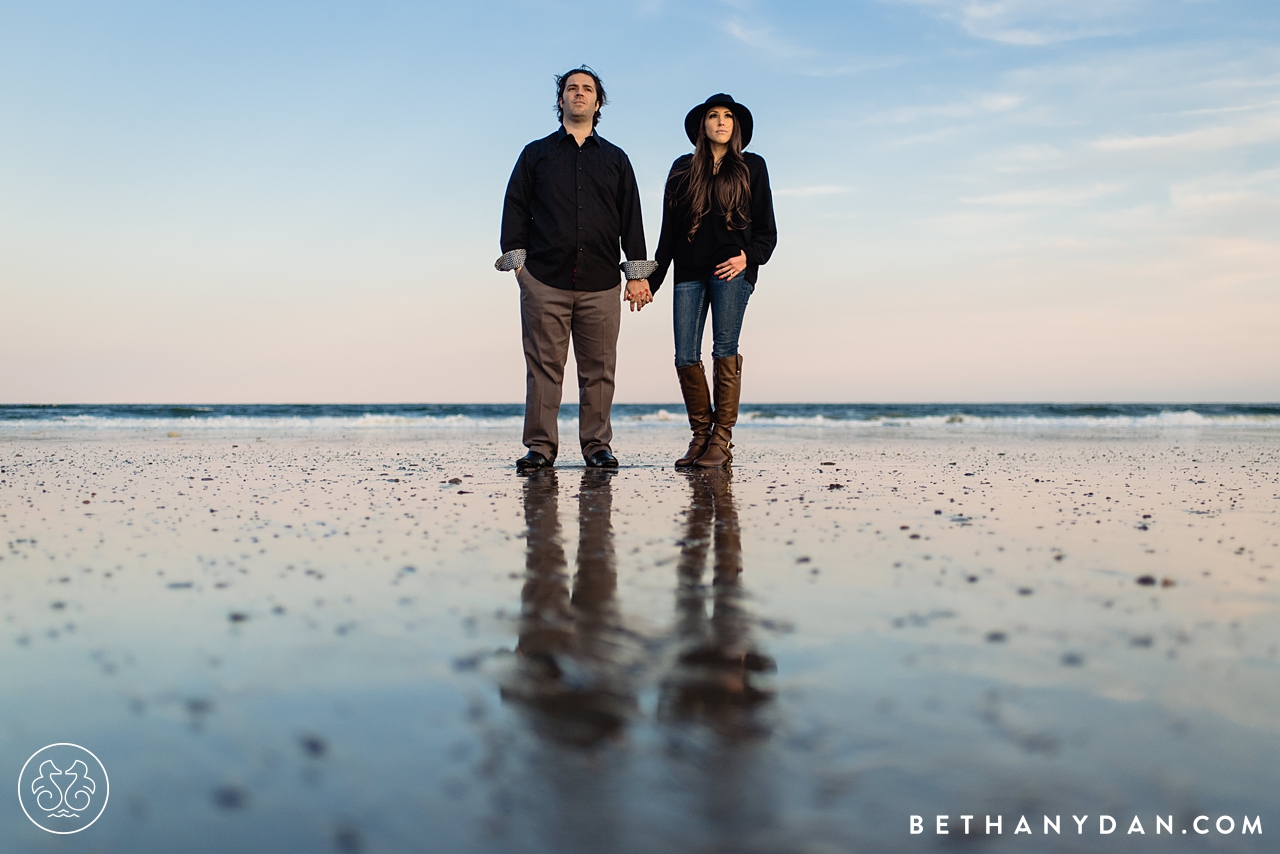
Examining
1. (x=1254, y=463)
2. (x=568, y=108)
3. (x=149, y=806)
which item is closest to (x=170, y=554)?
(x=149, y=806)

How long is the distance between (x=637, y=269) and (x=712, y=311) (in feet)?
1.65

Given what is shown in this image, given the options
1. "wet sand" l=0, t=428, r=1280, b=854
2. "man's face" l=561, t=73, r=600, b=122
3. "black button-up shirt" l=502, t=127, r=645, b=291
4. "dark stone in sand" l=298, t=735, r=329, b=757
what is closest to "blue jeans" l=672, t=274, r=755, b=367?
"black button-up shirt" l=502, t=127, r=645, b=291

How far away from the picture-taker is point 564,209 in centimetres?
475

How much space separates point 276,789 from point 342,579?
3.30ft

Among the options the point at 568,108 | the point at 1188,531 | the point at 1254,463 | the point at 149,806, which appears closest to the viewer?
the point at 149,806

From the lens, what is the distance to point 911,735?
35.2 inches

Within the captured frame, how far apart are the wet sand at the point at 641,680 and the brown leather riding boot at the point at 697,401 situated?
242 centimetres

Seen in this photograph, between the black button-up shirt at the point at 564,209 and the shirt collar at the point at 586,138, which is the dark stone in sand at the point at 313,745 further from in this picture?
the shirt collar at the point at 586,138

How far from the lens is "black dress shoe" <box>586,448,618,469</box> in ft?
15.7

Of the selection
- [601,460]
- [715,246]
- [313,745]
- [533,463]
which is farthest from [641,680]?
[715,246]

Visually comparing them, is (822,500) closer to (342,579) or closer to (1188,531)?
(1188,531)

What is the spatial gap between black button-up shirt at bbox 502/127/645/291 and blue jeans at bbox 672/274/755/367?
1.63 ft

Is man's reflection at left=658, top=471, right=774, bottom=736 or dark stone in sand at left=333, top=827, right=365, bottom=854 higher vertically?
man's reflection at left=658, top=471, right=774, bottom=736

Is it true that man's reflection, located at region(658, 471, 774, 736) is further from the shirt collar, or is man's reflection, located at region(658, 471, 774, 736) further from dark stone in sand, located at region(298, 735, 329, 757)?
the shirt collar
